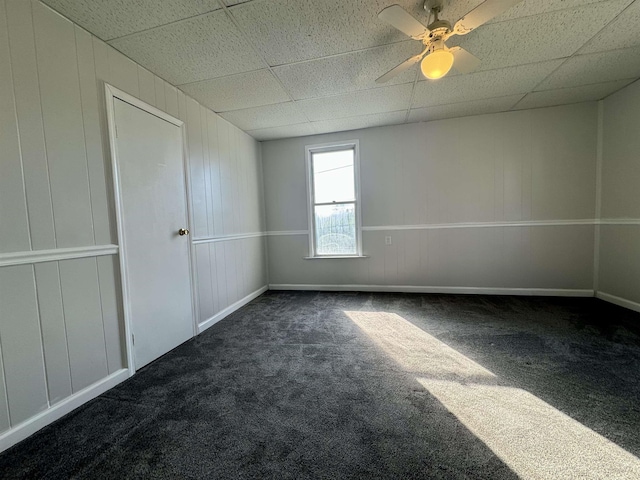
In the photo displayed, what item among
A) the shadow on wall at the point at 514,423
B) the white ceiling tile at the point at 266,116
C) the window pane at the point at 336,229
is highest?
the white ceiling tile at the point at 266,116

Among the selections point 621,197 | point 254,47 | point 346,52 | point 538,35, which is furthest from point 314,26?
point 621,197

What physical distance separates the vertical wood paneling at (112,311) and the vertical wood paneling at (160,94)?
1.38 metres

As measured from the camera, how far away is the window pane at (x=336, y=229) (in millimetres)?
Answer: 3928

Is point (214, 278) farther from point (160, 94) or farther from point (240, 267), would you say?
point (160, 94)

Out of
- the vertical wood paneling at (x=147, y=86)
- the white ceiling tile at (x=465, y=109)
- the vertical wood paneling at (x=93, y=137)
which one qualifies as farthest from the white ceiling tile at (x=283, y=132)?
the vertical wood paneling at (x=93, y=137)

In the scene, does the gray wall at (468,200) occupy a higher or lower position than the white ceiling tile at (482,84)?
lower

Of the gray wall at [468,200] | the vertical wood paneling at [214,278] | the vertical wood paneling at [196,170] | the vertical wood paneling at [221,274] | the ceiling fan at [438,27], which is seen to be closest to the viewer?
the ceiling fan at [438,27]

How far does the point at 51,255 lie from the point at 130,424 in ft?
3.46

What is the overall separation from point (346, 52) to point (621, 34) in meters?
2.05

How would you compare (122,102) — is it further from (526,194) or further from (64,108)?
(526,194)

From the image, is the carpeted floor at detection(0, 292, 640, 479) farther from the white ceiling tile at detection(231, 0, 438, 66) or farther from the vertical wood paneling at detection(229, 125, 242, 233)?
the white ceiling tile at detection(231, 0, 438, 66)

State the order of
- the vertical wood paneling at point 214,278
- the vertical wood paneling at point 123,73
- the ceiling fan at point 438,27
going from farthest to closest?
1. the vertical wood paneling at point 214,278
2. the vertical wood paneling at point 123,73
3. the ceiling fan at point 438,27

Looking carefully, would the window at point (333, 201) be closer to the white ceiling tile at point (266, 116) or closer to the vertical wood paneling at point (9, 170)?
the white ceiling tile at point (266, 116)

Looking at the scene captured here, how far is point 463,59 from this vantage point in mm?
1824
